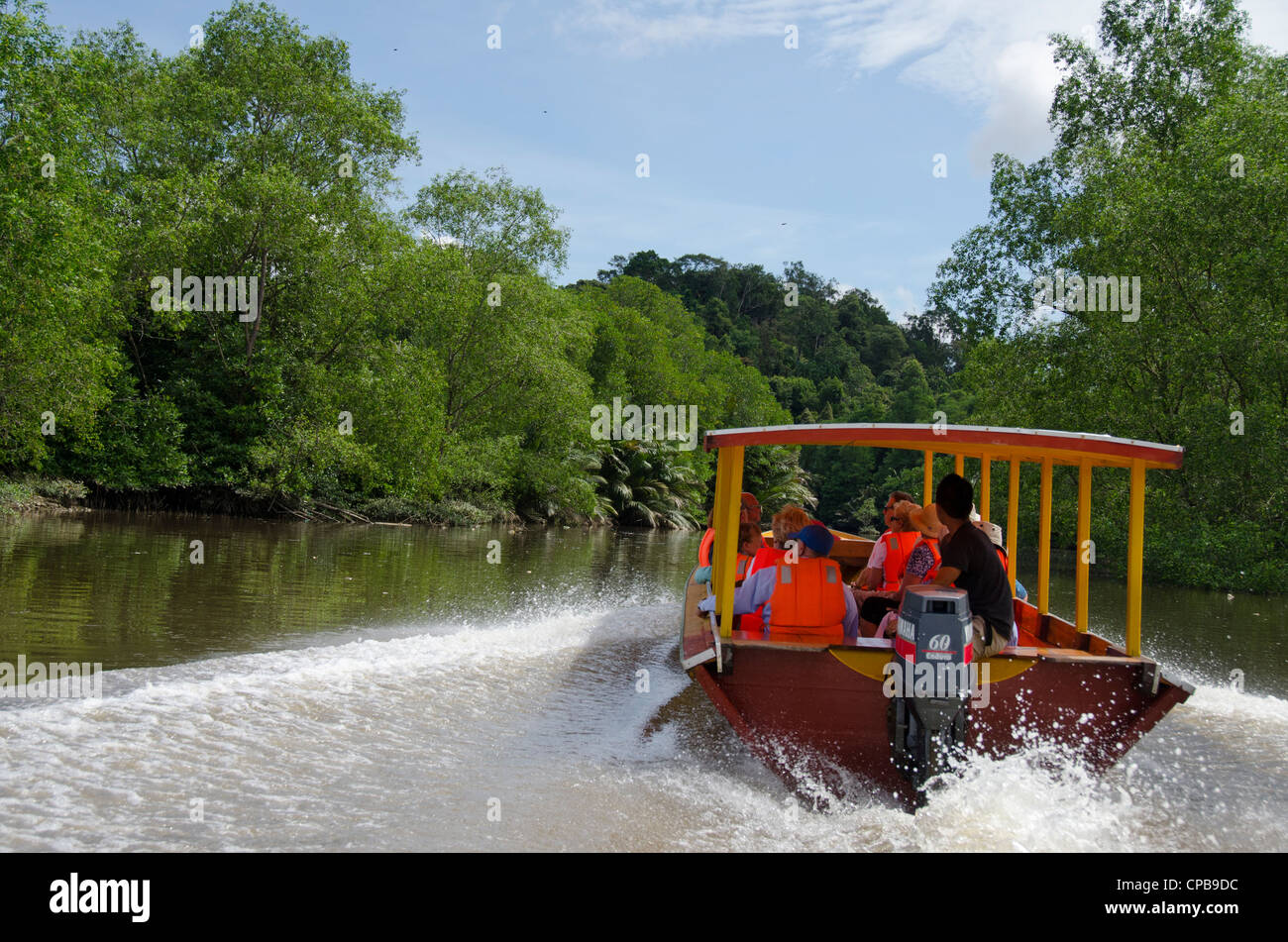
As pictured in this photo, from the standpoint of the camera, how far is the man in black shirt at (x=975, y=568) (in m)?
5.76

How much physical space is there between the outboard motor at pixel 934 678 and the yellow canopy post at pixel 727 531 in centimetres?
123

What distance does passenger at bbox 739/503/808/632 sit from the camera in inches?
266

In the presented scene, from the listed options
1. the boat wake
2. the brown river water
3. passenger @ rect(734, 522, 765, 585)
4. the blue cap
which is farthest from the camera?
passenger @ rect(734, 522, 765, 585)

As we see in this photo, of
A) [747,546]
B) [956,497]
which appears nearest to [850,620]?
[956,497]

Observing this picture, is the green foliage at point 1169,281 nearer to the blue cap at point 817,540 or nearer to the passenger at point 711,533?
the passenger at point 711,533

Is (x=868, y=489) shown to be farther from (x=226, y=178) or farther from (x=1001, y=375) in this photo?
(x=226, y=178)

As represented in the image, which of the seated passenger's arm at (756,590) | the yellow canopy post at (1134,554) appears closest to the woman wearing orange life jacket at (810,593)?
the seated passenger's arm at (756,590)

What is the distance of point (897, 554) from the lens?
791cm

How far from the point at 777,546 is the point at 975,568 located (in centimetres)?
144

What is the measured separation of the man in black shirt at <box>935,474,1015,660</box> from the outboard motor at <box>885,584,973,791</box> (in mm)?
487

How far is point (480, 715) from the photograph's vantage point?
6812 mm

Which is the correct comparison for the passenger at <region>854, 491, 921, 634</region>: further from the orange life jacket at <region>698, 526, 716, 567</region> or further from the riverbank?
the riverbank

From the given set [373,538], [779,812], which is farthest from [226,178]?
[779,812]

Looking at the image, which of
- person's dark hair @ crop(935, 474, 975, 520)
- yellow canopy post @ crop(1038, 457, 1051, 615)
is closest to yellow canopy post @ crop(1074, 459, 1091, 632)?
yellow canopy post @ crop(1038, 457, 1051, 615)
